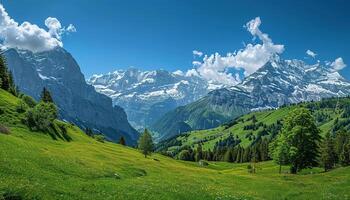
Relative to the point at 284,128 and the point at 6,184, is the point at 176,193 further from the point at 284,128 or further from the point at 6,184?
the point at 284,128

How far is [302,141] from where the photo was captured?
289 feet

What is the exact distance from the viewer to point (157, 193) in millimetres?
39062

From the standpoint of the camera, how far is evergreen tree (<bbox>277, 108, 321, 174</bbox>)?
287 feet

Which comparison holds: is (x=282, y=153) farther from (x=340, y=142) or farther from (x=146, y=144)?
(x=340, y=142)

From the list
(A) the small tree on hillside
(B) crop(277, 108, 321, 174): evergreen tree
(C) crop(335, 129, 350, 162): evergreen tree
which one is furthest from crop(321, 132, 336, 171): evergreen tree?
(A) the small tree on hillside

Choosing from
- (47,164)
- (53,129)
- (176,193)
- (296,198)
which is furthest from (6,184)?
(53,129)

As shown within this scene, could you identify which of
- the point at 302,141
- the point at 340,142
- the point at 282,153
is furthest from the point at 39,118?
the point at 340,142

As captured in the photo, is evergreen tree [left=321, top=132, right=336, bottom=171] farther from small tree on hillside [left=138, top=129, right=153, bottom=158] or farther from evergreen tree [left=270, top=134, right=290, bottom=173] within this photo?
small tree on hillside [left=138, top=129, right=153, bottom=158]

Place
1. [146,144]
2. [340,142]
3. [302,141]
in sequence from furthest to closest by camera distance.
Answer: [340,142]
[146,144]
[302,141]

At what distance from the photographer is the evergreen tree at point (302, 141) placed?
287 ft

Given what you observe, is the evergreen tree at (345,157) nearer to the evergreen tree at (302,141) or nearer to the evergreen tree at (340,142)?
the evergreen tree at (340,142)

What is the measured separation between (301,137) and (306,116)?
5040 mm

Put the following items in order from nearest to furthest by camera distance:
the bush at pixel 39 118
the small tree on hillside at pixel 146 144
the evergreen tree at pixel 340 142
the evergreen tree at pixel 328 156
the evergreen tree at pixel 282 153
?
the bush at pixel 39 118 → the evergreen tree at pixel 282 153 → the evergreen tree at pixel 328 156 → the small tree on hillside at pixel 146 144 → the evergreen tree at pixel 340 142

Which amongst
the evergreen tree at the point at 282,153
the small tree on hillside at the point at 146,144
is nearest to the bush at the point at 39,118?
the small tree on hillside at the point at 146,144
